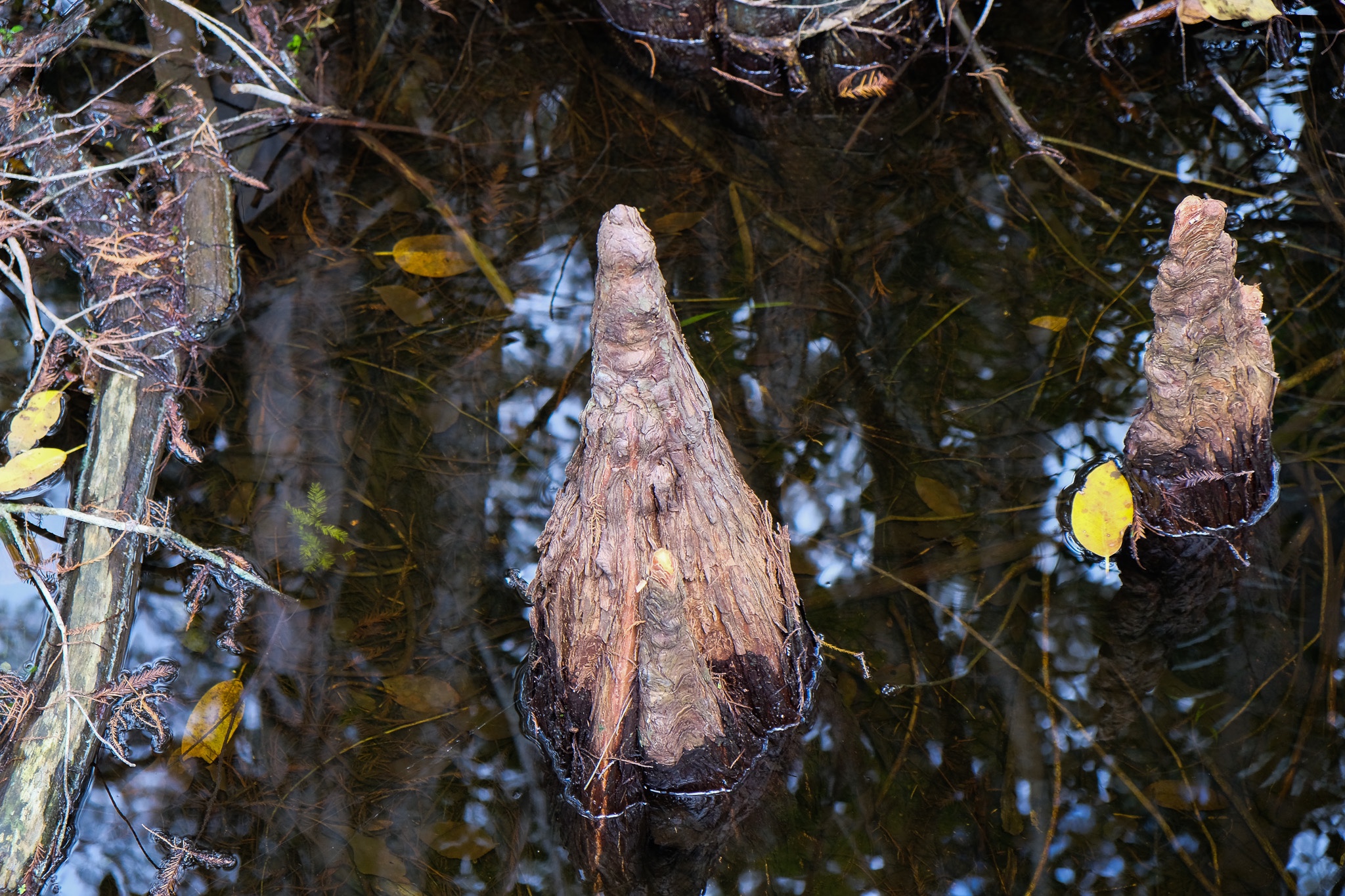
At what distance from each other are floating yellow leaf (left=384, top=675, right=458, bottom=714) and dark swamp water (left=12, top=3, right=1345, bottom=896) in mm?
14

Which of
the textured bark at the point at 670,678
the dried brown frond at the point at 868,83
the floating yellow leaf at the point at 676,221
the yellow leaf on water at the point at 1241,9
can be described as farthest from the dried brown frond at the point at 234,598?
the yellow leaf on water at the point at 1241,9

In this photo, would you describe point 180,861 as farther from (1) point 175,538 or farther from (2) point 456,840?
(1) point 175,538

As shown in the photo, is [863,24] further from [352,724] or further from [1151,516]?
[352,724]

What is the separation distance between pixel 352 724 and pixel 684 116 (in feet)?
11.4

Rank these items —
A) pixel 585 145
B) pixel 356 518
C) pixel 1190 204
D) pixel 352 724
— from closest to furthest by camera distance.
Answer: pixel 1190 204, pixel 352 724, pixel 356 518, pixel 585 145

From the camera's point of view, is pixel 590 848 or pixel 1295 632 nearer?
pixel 590 848

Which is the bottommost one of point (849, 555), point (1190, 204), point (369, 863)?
point (369, 863)

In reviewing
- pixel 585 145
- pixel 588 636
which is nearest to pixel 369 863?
pixel 588 636

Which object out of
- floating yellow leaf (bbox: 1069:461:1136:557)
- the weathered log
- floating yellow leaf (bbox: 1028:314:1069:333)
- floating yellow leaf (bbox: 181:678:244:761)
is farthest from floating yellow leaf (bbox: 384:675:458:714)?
floating yellow leaf (bbox: 1028:314:1069:333)

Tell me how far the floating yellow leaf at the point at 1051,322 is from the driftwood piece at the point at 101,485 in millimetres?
3451

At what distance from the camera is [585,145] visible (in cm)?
504

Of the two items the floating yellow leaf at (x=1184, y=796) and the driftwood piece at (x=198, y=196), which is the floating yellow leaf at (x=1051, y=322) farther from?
the driftwood piece at (x=198, y=196)

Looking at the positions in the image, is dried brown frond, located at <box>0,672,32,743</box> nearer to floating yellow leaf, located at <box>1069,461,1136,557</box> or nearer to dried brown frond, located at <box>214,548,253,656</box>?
dried brown frond, located at <box>214,548,253,656</box>

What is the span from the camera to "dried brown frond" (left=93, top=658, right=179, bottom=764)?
3.16 meters
